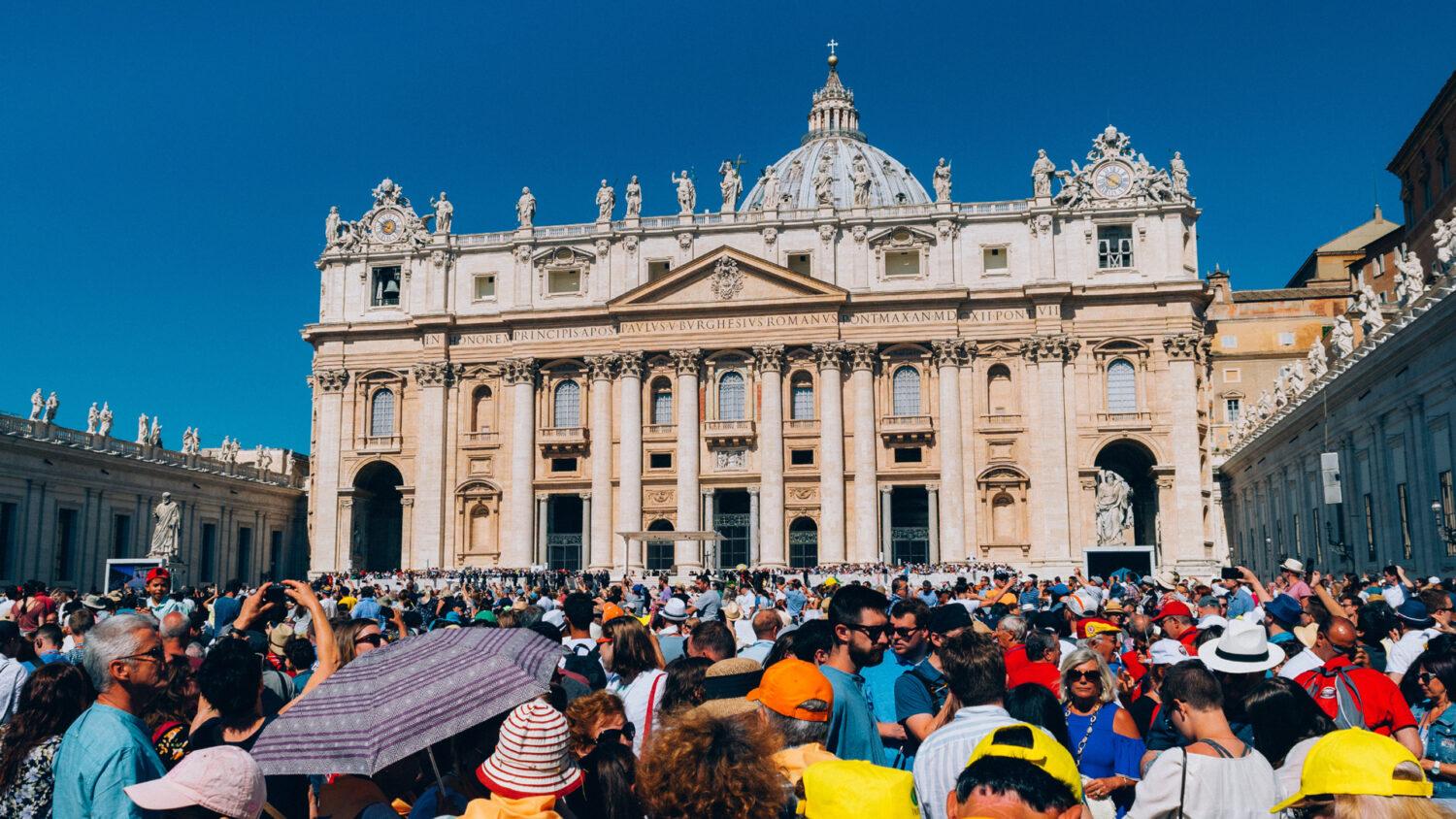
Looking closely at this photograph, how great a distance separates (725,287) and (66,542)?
28.3m

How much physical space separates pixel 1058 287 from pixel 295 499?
42.6 m

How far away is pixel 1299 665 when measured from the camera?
27.0ft

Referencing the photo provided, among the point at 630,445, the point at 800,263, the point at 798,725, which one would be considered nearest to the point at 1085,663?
the point at 798,725

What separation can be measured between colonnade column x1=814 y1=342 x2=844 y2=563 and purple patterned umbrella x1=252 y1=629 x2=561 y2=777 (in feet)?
149

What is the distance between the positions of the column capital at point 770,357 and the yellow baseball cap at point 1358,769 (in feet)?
157

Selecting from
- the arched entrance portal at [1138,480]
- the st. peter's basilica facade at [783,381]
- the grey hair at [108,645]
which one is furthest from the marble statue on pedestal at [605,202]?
the grey hair at [108,645]

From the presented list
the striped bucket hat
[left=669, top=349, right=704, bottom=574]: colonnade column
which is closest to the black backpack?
the striped bucket hat

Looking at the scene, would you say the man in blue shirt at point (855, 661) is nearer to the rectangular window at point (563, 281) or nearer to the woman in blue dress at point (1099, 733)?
the woman in blue dress at point (1099, 733)

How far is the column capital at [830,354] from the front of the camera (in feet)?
168

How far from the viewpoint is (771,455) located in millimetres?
51344

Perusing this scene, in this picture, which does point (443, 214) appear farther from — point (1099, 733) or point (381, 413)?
point (1099, 733)

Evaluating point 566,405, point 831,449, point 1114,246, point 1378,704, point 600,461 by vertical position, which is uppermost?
point 1114,246

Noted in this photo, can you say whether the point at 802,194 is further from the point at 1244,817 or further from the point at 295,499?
the point at 1244,817

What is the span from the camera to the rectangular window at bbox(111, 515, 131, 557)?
1841 inches
